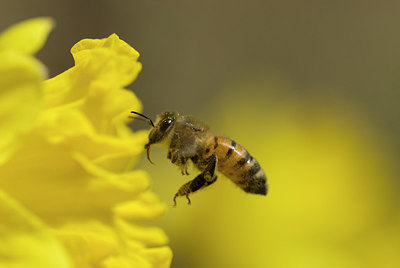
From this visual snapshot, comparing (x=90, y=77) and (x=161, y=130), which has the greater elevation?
(x=161, y=130)

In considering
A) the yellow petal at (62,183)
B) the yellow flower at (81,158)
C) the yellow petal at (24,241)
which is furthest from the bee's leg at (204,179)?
the yellow petal at (24,241)

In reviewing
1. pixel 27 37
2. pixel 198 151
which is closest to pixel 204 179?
pixel 198 151

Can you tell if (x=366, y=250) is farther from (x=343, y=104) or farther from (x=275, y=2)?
(x=275, y=2)

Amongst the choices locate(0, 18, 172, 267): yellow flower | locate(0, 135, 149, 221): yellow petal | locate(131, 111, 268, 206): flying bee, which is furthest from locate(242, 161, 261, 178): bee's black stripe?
locate(0, 135, 149, 221): yellow petal

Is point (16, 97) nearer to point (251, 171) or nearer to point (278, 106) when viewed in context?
point (251, 171)

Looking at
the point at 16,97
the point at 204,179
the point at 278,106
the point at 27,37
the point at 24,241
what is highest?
the point at 278,106

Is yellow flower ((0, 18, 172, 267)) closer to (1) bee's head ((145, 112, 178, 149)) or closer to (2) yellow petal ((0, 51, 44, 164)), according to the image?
(2) yellow petal ((0, 51, 44, 164))

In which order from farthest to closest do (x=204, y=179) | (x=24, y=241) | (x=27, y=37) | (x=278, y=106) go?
(x=278, y=106), (x=204, y=179), (x=27, y=37), (x=24, y=241)

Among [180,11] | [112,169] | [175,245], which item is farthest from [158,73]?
[112,169]
